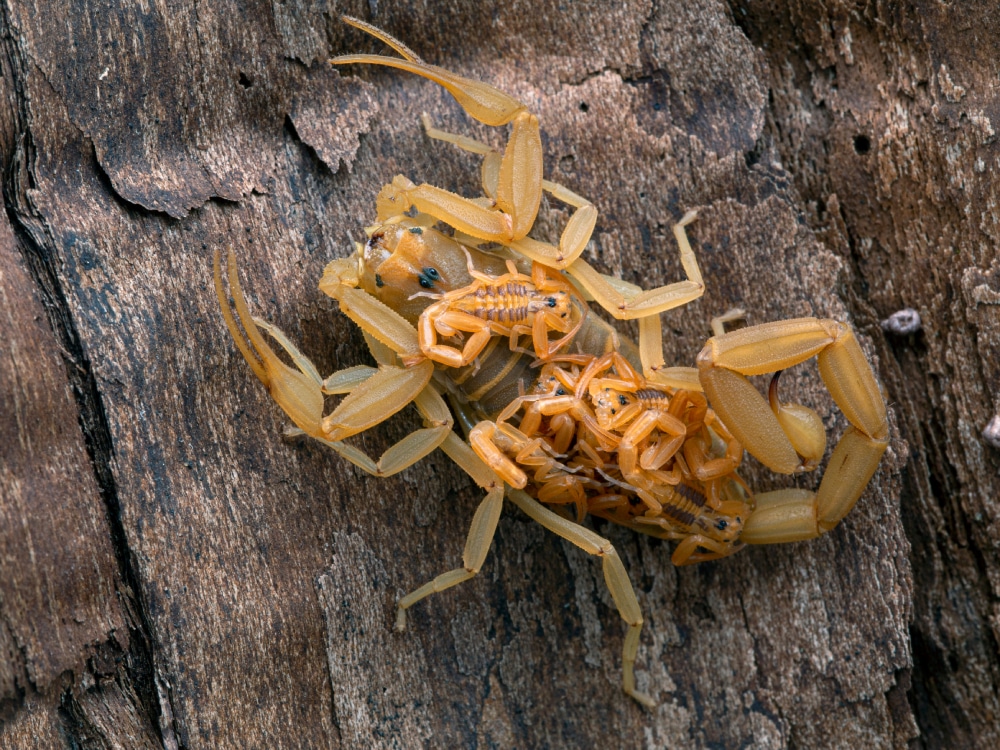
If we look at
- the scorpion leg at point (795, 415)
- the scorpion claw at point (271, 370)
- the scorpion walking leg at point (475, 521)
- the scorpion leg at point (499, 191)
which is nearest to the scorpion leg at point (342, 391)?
the scorpion claw at point (271, 370)

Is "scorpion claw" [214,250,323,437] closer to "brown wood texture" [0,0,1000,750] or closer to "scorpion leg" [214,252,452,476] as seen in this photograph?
"scorpion leg" [214,252,452,476]

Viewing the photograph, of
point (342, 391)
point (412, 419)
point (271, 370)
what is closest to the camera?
point (271, 370)

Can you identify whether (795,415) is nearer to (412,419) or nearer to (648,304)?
(648,304)

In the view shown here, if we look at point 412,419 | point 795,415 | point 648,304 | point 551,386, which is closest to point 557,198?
point 648,304

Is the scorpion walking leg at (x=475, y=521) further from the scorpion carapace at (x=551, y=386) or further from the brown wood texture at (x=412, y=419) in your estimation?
the brown wood texture at (x=412, y=419)

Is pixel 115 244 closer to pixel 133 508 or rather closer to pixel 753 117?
pixel 133 508

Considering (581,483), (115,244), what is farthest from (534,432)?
(115,244)

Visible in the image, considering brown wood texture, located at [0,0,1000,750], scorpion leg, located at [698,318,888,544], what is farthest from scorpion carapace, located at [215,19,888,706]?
brown wood texture, located at [0,0,1000,750]
